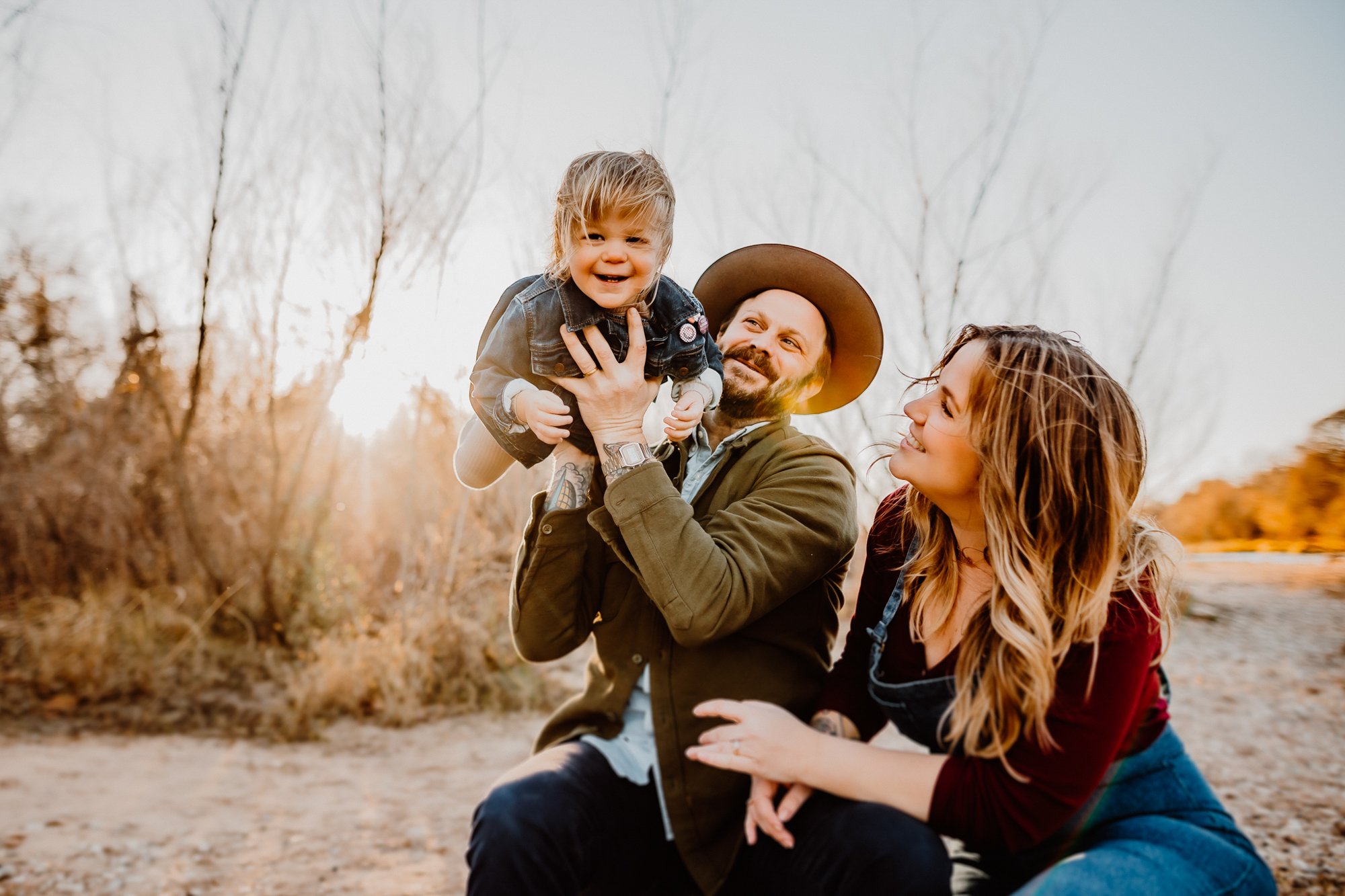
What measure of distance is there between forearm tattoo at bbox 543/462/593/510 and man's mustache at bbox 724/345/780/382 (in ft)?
2.10

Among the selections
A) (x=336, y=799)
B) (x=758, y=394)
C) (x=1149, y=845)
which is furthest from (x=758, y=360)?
(x=336, y=799)

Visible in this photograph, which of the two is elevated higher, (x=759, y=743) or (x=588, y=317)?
(x=588, y=317)

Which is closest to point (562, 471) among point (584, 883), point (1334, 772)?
point (584, 883)

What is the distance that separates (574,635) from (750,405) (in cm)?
88

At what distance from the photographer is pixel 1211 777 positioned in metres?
4.13

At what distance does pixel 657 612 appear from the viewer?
78.2 inches

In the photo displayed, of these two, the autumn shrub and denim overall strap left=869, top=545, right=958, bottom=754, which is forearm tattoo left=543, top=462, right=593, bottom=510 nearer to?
denim overall strap left=869, top=545, right=958, bottom=754

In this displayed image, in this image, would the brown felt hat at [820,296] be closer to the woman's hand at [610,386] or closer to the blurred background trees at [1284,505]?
the woman's hand at [610,386]

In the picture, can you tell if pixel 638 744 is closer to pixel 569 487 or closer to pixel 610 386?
pixel 569 487

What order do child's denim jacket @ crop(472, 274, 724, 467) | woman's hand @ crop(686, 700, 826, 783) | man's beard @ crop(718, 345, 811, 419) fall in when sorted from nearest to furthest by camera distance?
woman's hand @ crop(686, 700, 826, 783)
child's denim jacket @ crop(472, 274, 724, 467)
man's beard @ crop(718, 345, 811, 419)

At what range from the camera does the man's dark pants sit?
143 cm

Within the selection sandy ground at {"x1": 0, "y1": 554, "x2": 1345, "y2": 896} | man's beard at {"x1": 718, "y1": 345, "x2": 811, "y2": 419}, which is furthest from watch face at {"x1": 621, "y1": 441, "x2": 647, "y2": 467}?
sandy ground at {"x1": 0, "y1": 554, "x2": 1345, "y2": 896}

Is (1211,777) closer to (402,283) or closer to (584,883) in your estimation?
(584,883)

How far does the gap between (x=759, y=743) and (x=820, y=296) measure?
4.82ft
